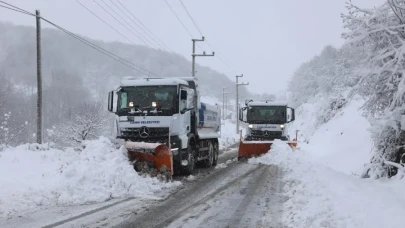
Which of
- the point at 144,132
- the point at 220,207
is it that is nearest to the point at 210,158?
the point at 144,132

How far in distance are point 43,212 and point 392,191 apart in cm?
642

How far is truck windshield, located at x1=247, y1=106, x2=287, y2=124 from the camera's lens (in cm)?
1993

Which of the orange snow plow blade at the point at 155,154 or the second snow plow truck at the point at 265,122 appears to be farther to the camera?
the second snow plow truck at the point at 265,122

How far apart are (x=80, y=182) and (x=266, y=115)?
522 inches

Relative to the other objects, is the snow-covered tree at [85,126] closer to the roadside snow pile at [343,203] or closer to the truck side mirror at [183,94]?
the truck side mirror at [183,94]

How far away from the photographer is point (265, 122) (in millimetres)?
19922

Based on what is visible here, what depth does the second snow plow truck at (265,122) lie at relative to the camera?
749 inches

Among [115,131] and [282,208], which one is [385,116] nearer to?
[282,208]

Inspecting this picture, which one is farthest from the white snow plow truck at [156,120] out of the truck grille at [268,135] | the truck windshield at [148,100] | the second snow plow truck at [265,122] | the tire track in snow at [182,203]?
the truck grille at [268,135]

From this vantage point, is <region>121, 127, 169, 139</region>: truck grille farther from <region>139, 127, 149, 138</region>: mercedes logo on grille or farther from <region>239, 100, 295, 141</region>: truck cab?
<region>239, 100, 295, 141</region>: truck cab

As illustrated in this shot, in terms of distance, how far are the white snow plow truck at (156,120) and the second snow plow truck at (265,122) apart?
704cm

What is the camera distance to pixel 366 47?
28.4 ft

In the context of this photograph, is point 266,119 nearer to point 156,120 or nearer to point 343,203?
point 156,120

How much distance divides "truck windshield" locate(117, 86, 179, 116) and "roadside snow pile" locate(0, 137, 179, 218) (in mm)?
1502
